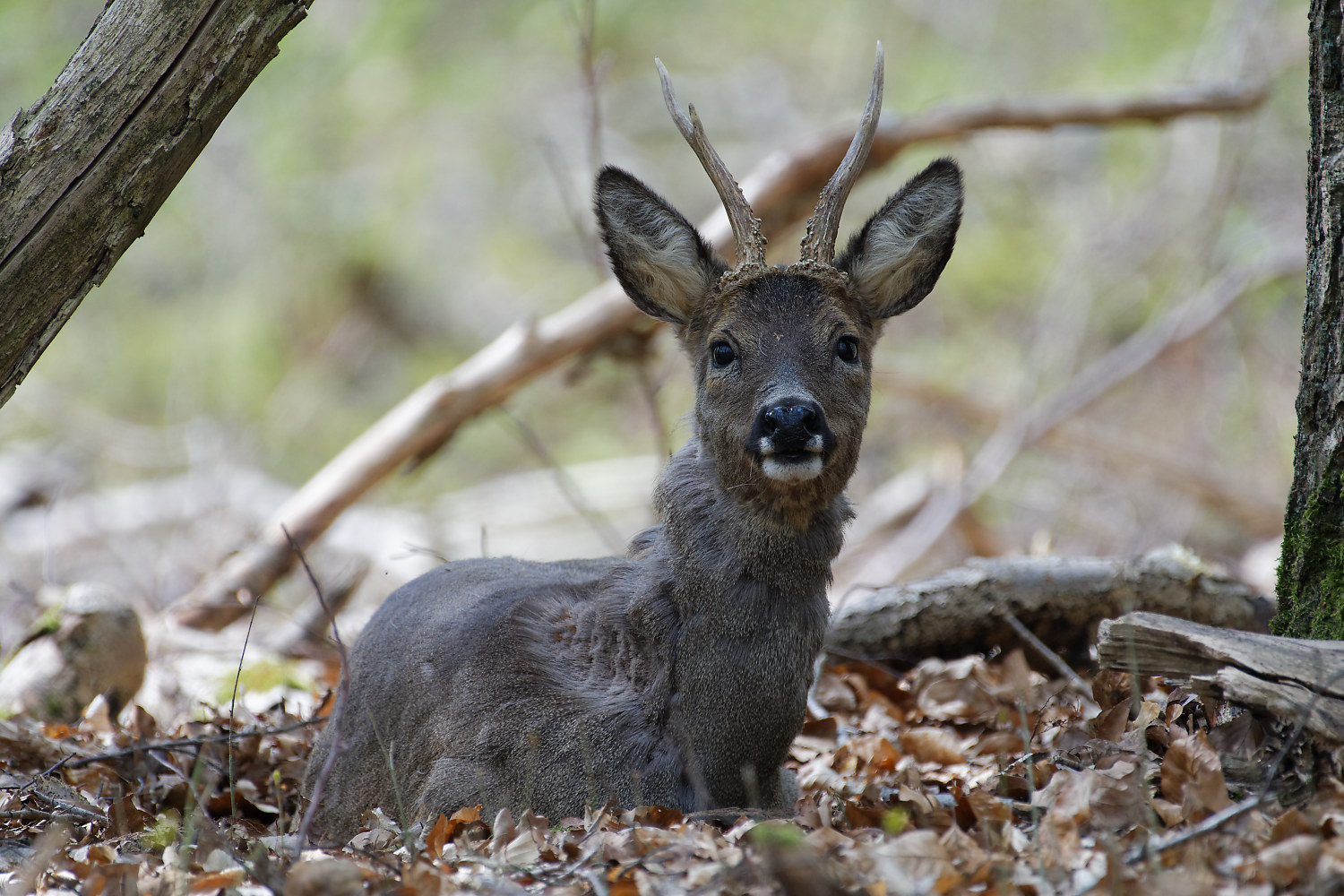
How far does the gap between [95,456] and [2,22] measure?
6092 mm

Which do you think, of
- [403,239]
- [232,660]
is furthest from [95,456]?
[232,660]

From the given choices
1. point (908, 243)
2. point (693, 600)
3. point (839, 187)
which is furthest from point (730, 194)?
point (693, 600)

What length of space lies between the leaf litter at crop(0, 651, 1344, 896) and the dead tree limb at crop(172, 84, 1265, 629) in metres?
3.01

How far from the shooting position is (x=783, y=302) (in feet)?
15.0

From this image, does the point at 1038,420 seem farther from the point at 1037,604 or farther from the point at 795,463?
the point at 795,463

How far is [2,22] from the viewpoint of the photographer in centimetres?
1574

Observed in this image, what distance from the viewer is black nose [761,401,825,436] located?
4.04 m

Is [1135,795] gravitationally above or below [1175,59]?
below

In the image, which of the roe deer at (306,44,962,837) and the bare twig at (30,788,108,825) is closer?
the roe deer at (306,44,962,837)

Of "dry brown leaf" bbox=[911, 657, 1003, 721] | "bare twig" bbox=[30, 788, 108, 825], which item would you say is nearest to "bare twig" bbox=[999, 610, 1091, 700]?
"dry brown leaf" bbox=[911, 657, 1003, 721]

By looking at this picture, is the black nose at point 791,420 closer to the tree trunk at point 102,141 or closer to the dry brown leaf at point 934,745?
the dry brown leaf at point 934,745

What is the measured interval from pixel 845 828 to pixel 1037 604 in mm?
2528

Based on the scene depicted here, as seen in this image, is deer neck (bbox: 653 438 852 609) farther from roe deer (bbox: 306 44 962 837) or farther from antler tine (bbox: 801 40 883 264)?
antler tine (bbox: 801 40 883 264)

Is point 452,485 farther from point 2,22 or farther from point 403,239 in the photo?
point 2,22
